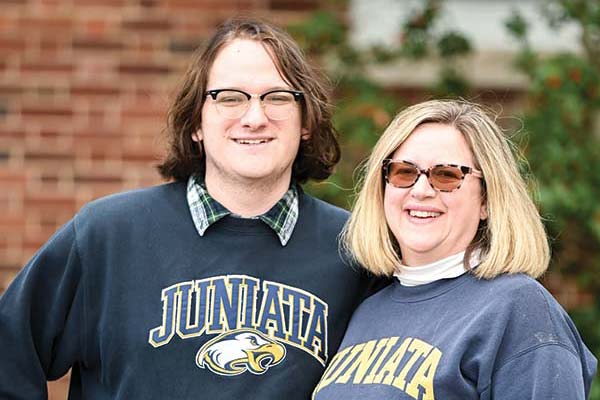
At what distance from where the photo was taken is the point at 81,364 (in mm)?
3580

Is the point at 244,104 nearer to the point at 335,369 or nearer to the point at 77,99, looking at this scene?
the point at 335,369

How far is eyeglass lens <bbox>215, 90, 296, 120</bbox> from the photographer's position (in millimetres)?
3547

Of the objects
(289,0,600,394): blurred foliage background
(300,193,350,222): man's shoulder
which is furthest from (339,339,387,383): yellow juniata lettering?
(289,0,600,394): blurred foliage background

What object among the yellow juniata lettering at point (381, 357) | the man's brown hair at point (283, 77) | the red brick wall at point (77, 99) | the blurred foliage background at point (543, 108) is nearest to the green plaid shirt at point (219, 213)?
the man's brown hair at point (283, 77)

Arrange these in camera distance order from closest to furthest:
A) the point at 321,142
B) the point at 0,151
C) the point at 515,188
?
the point at 515,188
the point at 321,142
the point at 0,151

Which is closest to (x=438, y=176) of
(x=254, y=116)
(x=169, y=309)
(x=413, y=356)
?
(x=413, y=356)

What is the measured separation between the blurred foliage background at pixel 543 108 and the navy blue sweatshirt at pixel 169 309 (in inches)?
59.1

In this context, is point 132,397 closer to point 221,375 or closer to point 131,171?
point 221,375

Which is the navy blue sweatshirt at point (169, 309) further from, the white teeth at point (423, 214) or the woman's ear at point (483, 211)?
the woman's ear at point (483, 211)

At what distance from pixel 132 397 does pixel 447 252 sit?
1018 millimetres

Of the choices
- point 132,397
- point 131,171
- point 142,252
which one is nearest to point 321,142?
point 142,252

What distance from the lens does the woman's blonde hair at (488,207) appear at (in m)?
3.20

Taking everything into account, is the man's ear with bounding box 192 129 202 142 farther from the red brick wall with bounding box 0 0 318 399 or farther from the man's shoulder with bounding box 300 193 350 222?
the red brick wall with bounding box 0 0 318 399

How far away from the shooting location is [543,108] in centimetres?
534
